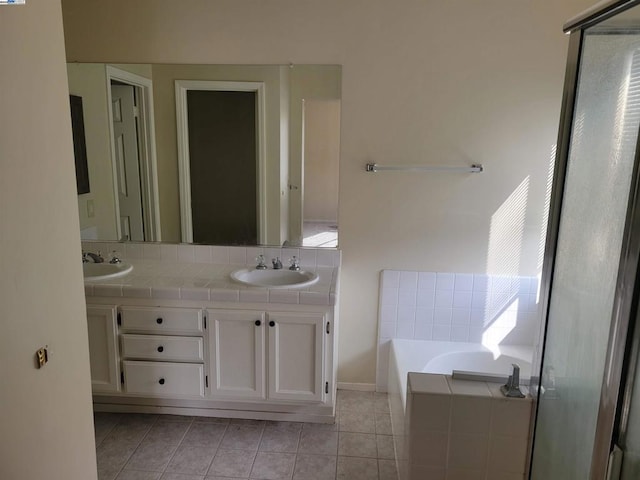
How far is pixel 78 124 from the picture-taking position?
2756mm

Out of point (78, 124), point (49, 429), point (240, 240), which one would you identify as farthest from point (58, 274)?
point (78, 124)

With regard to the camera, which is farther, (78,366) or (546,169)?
(546,169)

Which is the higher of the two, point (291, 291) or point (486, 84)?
point (486, 84)

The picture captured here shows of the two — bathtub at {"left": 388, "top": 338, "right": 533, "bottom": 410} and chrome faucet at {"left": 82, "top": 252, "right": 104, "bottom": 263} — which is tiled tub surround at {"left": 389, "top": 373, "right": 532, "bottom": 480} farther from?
chrome faucet at {"left": 82, "top": 252, "right": 104, "bottom": 263}

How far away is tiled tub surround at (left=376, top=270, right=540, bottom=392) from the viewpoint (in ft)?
9.22

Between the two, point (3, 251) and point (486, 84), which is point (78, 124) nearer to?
point (3, 251)

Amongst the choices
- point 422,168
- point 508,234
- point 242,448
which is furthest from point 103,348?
point 508,234

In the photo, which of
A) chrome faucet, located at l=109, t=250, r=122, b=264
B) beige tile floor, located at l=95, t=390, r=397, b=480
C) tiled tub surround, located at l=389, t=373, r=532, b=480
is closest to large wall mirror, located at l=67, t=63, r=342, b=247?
chrome faucet, located at l=109, t=250, r=122, b=264

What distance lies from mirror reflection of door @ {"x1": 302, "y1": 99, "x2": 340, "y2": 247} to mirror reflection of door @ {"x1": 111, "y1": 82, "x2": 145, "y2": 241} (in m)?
1.02

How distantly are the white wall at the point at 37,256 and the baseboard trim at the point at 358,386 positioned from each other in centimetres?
179

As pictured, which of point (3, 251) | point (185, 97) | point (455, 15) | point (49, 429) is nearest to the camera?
point (3, 251)

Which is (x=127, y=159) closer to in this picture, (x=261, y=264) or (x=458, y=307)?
(x=261, y=264)

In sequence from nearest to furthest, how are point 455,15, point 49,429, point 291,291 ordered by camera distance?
point 49,429, point 291,291, point 455,15

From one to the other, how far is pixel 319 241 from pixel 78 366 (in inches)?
62.5
